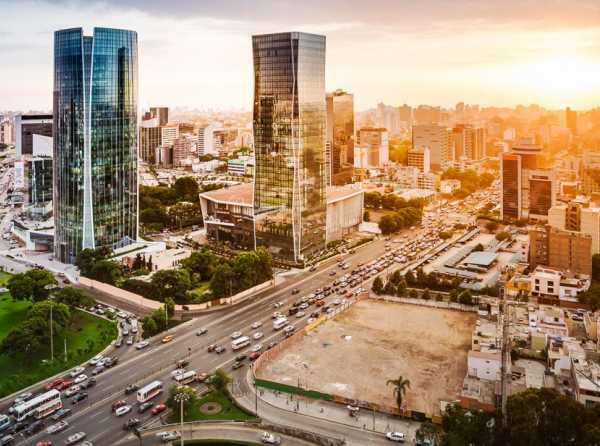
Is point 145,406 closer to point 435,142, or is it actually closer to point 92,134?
point 92,134

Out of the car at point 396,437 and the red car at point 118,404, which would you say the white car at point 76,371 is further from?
the car at point 396,437

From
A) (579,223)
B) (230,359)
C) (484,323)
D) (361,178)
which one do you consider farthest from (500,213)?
(230,359)

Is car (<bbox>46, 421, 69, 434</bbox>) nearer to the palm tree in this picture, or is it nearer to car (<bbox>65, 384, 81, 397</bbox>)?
car (<bbox>65, 384, 81, 397</bbox>)

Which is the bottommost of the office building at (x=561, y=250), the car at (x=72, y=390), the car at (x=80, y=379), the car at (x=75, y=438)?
the car at (x=75, y=438)

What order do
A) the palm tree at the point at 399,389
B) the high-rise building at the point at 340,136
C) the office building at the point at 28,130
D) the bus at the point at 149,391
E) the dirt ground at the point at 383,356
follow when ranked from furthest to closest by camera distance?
1. the high-rise building at the point at 340,136
2. the office building at the point at 28,130
3. the dirt ground at the point at 383,356
4. the bus at the point at 149,391
5. the palm tree at the point at 399,389

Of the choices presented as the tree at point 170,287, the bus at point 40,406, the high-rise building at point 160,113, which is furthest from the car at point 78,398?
the high-rise building at point 160,113

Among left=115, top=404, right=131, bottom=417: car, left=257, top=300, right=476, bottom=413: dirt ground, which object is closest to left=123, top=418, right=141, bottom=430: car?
left=115, top=404, right=131, bottom=417: car

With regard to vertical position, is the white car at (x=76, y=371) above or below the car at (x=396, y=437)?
above
